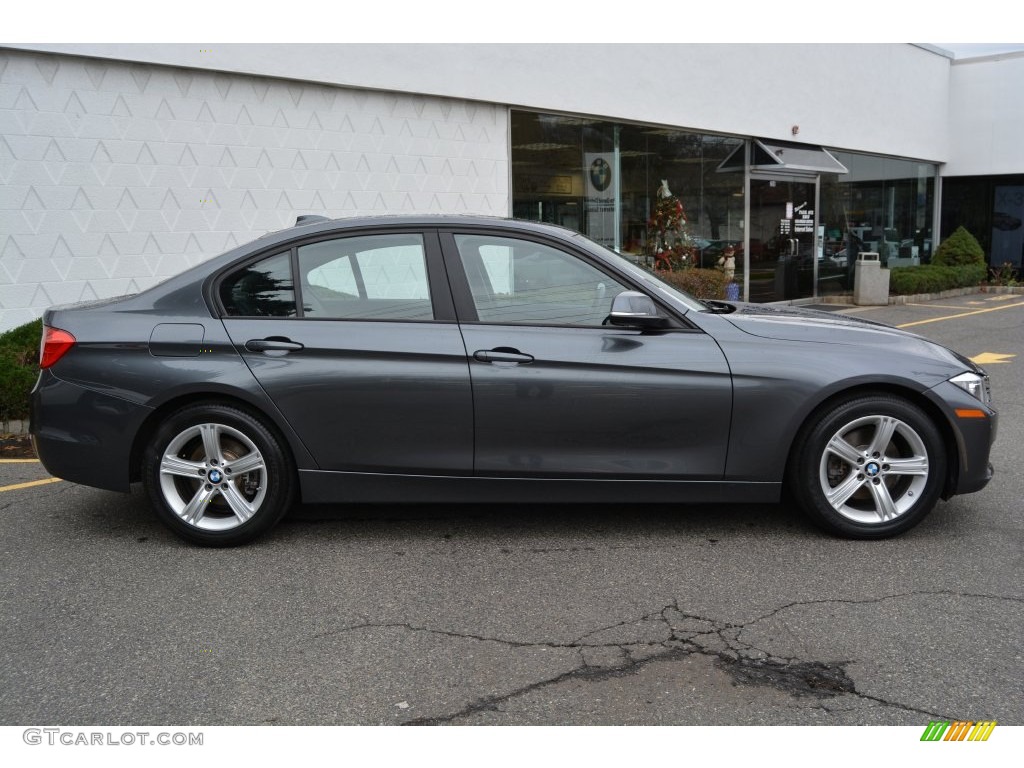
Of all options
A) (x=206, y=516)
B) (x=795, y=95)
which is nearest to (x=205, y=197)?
(x=206, y=516)

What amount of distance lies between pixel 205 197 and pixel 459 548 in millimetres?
6587

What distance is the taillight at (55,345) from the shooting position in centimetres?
461

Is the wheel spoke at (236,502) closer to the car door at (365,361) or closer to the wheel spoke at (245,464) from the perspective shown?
the wheel spoke at (245,464)

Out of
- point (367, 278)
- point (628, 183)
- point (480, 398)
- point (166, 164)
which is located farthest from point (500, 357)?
point (628, 183)

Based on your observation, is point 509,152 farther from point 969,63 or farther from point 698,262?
point 969,63

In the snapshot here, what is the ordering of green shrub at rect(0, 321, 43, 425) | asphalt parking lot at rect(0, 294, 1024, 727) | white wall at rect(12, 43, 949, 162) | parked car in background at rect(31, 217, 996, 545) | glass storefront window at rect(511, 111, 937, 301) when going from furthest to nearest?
glass storefront window at rect(511, 111, 937, 301)
white wall at rect(12, 43, 949, 162)
green shrub at rect(0, 321, 43, 425)
parked car in background at rect(31, 217, 996, 545)
asphalt parking lot at rect(0, 294, 1024, 727)

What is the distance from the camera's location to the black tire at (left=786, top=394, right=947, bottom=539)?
178 inches

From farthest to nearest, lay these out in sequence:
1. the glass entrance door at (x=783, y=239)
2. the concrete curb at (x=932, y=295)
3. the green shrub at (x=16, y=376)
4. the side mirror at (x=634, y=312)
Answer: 1. the concrete curb at (x=932, y=295)
2. the glass entrance door at (x=783, y=239)
3. the green shrub at (x=16, y=376)
4. the side mirror at (x=634, y=312)

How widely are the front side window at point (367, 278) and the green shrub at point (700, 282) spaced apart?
904 centimetres

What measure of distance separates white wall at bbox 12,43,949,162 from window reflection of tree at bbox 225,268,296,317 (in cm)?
546

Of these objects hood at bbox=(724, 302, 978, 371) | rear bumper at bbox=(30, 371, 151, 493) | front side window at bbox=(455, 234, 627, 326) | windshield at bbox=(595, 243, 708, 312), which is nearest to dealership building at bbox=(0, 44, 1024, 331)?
rear bumper at bbox=(30, 371, 151, 493)

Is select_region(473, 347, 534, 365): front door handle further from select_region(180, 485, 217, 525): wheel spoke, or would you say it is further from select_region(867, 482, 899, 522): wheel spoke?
select_region(867, 482, 899, 522): wheel spoke

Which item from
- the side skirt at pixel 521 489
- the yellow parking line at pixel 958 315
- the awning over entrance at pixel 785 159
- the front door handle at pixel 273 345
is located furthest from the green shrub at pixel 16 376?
the awning over entrance at pixel 785 159

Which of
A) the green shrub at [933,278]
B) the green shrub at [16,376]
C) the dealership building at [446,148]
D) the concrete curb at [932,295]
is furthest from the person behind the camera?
the green shrub at [933,278]
